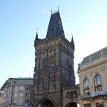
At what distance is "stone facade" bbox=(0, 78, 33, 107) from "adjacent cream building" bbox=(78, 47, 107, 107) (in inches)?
1970

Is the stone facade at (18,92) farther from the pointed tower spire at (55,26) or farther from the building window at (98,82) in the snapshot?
the building window at (98,82)

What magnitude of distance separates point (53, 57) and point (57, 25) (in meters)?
13.0

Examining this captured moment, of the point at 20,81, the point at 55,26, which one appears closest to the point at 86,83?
the point at 55,26

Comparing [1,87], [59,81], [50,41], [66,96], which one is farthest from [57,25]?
[1,87]

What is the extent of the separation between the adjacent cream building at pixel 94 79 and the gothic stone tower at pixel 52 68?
18.1m

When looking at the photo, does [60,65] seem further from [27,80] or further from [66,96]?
[27,80]

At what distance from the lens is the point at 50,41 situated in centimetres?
6981

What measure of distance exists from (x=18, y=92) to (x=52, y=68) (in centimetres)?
3330

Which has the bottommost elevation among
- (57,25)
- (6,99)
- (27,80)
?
(6,99)

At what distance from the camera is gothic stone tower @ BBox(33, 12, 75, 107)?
Answer: 62884 mm

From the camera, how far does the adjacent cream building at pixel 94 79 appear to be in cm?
3809

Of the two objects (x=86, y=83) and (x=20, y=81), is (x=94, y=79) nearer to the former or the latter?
(x=86, y=83)

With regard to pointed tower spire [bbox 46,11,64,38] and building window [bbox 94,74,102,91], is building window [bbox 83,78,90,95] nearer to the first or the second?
building window [bbox 94,74,102,91]

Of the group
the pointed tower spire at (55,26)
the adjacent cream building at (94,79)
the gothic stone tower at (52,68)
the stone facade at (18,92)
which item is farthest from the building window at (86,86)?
the stone facade at (18,92)
